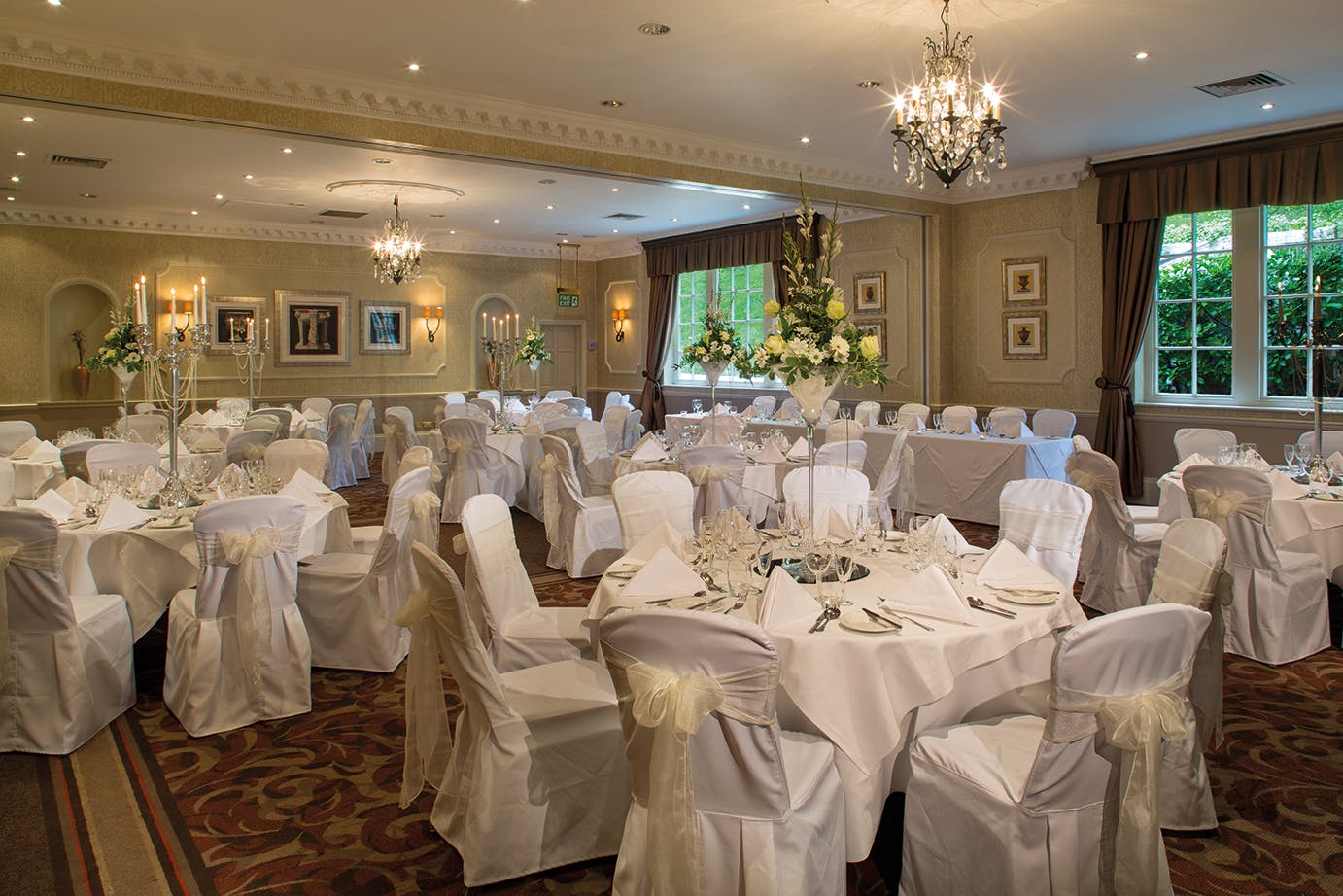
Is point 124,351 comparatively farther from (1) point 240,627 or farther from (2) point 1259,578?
(2) point 1259,578

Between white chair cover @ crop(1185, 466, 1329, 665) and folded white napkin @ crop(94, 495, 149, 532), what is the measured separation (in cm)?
515

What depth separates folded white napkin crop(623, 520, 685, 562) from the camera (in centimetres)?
341

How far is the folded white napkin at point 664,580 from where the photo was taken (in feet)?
9.60

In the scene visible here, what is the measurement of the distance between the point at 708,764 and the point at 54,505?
379 centimetres

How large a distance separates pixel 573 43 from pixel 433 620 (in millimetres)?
4331

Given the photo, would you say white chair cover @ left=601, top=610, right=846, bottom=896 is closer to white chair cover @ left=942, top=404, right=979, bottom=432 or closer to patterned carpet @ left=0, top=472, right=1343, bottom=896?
patterned carpet @ left=0, top=472, right=1343, bottom=896

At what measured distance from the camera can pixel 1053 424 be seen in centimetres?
905

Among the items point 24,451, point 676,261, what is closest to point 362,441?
point 24,451

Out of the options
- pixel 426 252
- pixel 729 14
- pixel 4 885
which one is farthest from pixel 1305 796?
pixel 426 252

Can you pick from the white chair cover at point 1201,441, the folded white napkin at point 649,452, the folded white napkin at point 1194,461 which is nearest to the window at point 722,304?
the folded white napkin at point 649,452

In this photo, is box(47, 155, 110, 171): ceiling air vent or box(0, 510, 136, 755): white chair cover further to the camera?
box(47, 155, 110, 171): ceiling air vent

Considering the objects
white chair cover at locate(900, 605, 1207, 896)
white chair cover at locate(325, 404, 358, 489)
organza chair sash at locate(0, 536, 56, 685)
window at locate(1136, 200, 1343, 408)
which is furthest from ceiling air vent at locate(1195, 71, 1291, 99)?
white chair cover at locate(325, 404, 358, 489)

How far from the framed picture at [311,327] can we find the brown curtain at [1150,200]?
34.0 feet

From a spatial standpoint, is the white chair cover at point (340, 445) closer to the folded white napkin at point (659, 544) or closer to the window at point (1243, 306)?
the folded white napkin at point (659, 544)
